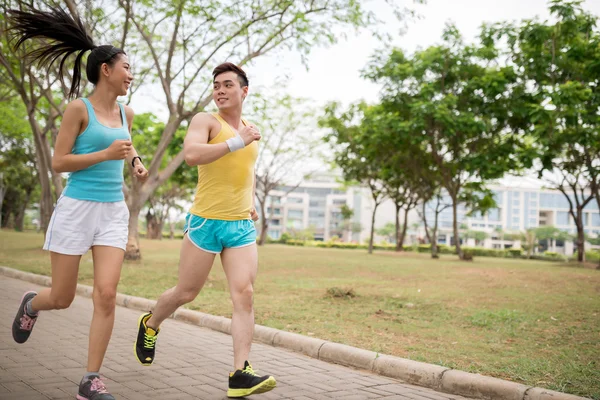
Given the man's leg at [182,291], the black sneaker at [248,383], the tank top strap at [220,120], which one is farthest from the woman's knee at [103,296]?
the tank top strap at [220,120]

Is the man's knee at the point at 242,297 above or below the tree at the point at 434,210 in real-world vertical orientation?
below

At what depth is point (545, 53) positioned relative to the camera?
2203 cm

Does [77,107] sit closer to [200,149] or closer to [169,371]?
[200,149]

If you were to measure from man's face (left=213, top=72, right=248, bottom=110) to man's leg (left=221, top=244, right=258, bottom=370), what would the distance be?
39.8 inches

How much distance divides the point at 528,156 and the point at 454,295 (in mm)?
12593

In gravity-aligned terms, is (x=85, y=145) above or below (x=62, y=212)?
above

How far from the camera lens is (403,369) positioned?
191 inches

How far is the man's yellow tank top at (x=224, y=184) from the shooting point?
3.91 m

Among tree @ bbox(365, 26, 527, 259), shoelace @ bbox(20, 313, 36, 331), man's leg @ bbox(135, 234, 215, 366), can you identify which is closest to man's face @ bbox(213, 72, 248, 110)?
man's leg @ bbox(135, 234, 215, 366)

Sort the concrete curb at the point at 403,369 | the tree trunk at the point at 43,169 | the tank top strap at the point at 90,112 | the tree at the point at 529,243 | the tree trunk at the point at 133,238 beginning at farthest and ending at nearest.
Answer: the tree at the point at 529,243, the tree trunk at the point at 43,169, the tree trunk at the point at 133,238, the concrete curb at the point at 403,369, the tank top strap at the point at 90,112

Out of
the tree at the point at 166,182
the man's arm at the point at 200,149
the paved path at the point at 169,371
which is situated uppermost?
the tree at the point at 166,182

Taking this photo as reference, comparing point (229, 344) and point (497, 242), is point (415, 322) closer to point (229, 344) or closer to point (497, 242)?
point (229, 344)

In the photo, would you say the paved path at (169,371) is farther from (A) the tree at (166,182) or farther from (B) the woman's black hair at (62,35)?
(A) the tree at (166,182)

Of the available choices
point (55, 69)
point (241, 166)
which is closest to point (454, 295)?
point (241, 166)
